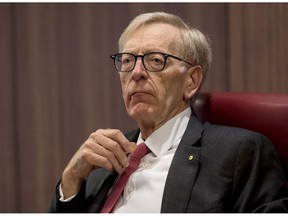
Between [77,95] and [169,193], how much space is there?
1.14 m

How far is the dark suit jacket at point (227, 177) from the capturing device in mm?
1139

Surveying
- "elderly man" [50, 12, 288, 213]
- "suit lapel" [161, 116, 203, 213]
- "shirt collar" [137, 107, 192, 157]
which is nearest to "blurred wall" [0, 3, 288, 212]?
"elderly man" [50, 12, 288, 213]

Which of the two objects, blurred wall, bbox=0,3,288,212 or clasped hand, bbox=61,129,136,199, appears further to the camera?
blurred wall, bbox=0,3,288,212

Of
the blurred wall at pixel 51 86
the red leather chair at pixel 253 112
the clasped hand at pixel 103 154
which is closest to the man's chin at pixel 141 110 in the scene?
the clasped hand at pixel 103 154

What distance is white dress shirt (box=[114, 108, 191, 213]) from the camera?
124cm

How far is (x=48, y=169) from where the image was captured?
2.23m

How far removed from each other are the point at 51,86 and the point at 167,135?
1.03 meters

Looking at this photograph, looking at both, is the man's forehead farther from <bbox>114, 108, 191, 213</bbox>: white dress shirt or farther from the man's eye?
<bbox>114, 108, 191, 213</bbox>: white dress shirt

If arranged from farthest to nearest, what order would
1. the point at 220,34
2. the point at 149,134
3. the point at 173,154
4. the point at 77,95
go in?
the point at 77,95, the point at 220,34, the point at 149,134, the point at 173,154

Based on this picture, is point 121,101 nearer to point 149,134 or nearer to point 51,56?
point 51,56

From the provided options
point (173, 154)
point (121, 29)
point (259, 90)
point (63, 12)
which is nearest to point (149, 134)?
point (173, 154)

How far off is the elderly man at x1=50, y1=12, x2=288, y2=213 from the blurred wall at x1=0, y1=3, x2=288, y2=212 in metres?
0.69

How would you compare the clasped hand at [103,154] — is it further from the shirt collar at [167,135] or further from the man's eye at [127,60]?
the man's eye at [127,60]

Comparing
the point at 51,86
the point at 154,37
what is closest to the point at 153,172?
the point at 154,37
